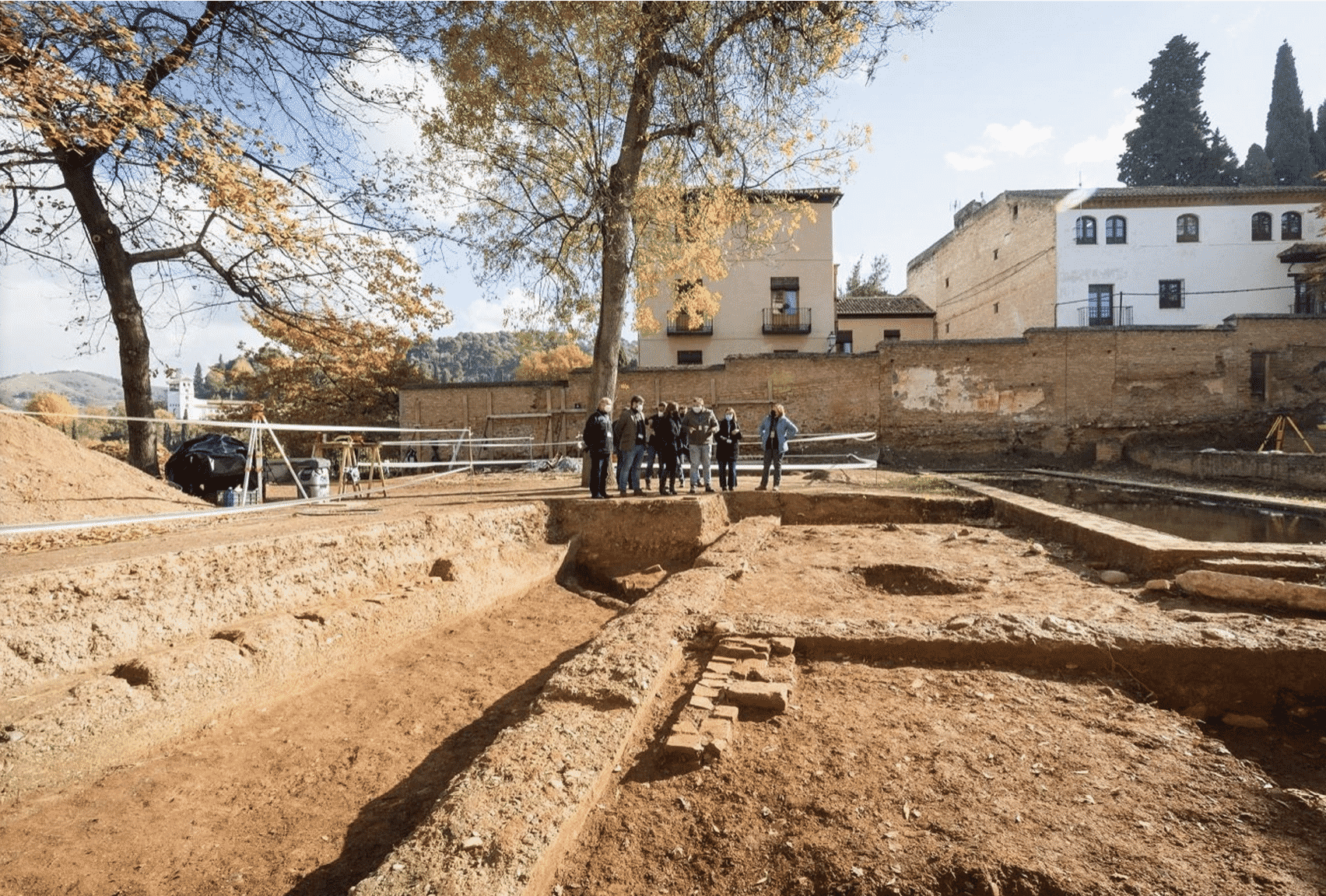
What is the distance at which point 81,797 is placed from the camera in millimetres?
3092

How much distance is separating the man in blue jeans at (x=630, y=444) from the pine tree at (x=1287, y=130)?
163 feet

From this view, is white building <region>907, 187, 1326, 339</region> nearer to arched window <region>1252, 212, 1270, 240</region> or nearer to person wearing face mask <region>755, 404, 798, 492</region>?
arched window <region>1252, 212, 1270, 240</region>

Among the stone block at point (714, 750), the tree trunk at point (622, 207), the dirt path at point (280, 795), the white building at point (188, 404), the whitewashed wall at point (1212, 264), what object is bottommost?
the dirt path at point (280, 795)

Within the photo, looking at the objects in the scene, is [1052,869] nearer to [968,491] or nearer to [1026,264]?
[968,491]

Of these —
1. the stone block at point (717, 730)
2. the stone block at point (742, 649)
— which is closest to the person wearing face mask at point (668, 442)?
the stone block at point (742, 649)

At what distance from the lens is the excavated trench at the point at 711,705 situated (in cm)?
221

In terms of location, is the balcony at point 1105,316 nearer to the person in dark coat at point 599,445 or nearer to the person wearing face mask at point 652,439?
the person wearing face mask at point 652,439

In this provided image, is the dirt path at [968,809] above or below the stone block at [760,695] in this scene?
below

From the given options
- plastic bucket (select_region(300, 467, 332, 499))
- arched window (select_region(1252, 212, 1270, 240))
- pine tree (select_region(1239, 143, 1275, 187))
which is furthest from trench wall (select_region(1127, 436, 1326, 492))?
pine tree (select_region(1239, 143, 1275, 187))

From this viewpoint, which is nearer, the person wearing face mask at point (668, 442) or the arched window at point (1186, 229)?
the person wearing face mask at point (668, 442)

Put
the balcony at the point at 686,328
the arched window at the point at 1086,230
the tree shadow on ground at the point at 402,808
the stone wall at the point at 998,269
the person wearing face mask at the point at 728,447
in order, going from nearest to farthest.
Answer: the tree shadow on ground at the point at 402,808
the person wearing face mask at the point at 728,447
the balcony at the point at 686,328
the arched window at the point at 1086,230
the stone wall at the point at 998,269

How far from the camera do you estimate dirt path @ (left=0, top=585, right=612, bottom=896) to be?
102 inches

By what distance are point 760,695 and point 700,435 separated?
23.2ft

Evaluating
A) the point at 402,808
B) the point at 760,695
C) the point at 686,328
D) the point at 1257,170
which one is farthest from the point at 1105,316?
the point at 402,808
